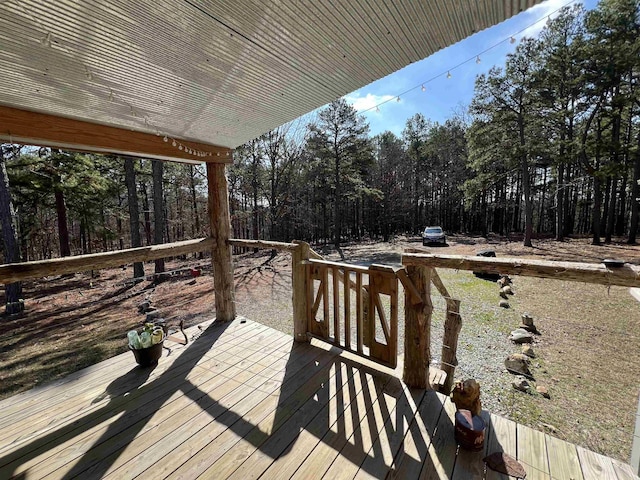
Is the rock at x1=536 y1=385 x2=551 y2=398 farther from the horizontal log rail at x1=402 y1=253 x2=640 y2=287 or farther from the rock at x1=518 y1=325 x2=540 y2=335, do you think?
the horizontal log rail at x1=402 y1=253 x2=640 y2=287

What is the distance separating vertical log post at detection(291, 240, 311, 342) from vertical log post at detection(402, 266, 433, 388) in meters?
1.20

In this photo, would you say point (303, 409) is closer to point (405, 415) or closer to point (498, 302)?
point (405, 415)

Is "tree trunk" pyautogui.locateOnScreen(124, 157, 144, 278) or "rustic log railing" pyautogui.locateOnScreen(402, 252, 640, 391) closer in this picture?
"rustic log railing" pyautogui.locateOnScreen(402, 252, 640, 391)

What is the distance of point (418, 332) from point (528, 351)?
3.28 meters

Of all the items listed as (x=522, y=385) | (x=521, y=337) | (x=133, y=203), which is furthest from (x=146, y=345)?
(x=133, y=203)

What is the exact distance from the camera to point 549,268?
5.26 feet

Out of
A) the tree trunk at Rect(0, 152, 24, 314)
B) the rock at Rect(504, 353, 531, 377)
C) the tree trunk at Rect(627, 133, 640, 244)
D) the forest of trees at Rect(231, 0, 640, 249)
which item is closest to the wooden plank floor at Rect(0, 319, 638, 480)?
the rock at Rect(504, 353, 531, 377)

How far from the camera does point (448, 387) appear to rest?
2.40 m

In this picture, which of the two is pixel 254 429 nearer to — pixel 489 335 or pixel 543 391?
pixel 543 391

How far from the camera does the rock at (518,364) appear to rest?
371cm

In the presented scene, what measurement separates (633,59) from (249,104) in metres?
15.3

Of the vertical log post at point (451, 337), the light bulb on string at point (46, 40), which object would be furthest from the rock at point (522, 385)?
the light bulb on string at point (46, 40)

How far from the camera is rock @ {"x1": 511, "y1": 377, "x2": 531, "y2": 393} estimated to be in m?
3.33

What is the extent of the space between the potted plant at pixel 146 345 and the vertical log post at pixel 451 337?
9.09 feet
